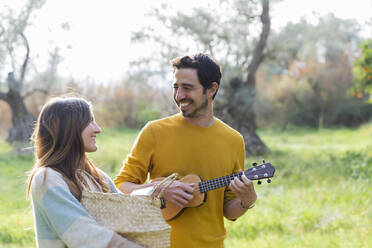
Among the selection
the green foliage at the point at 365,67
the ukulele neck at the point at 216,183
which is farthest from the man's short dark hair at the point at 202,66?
the green foliage at the point at 365,67

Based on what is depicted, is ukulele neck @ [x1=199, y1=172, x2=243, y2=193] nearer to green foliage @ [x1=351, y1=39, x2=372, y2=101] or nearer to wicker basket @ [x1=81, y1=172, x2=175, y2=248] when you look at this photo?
wicker basket @ [x1=81, y1=172, x2=175, y2=248]

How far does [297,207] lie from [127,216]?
5.60m

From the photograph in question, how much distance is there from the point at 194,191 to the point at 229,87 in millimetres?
11794

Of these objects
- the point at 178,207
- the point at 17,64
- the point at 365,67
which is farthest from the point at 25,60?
the point at 178,207

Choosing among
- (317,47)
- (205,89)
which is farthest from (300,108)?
(205,89)

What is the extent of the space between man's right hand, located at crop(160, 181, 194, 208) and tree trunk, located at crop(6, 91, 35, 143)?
12.8 meters

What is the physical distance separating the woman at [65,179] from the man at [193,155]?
51 centimetres

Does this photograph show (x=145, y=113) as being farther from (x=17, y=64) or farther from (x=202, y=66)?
(x=202, y=66)

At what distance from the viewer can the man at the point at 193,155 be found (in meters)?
2.69

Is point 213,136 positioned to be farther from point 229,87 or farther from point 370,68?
point 229,87

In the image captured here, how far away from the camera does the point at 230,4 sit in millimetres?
14750

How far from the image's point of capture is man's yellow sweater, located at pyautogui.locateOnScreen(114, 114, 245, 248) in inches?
106

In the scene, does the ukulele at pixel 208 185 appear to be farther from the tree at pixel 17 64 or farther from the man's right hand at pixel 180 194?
the tree at pixel 17 64

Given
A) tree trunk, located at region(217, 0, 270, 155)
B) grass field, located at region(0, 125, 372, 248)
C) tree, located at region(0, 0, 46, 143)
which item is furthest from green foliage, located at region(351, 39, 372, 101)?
tree, located at region(0, 0, 46, 143)
